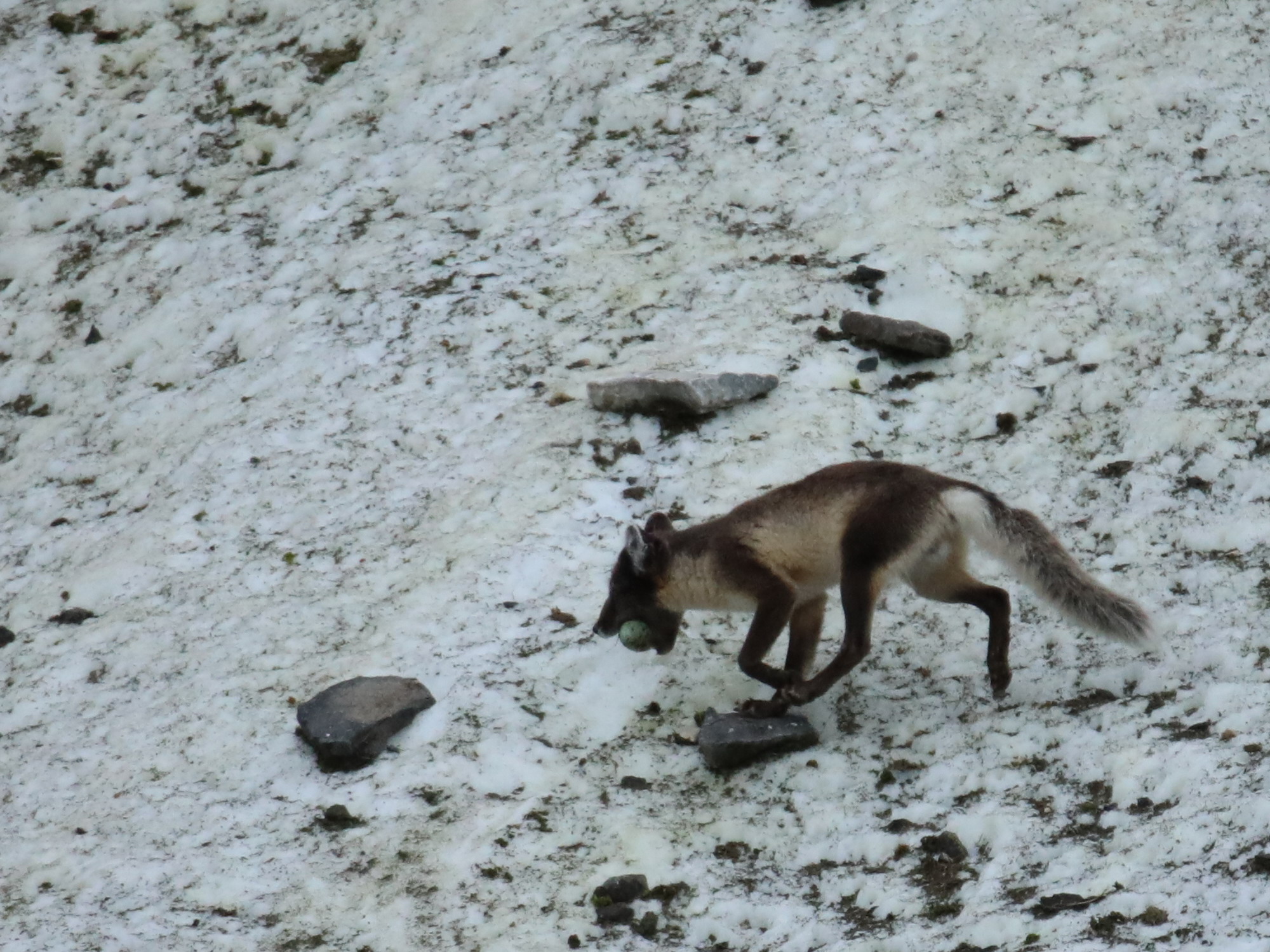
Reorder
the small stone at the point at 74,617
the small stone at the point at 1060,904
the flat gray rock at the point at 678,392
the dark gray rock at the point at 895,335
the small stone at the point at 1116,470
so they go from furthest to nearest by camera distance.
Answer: the dark gray rock at the point at 895,335 < the flat gray rock at the point at 678,392 < the small stone at the point at 74,617 < the small stone at the point at 1116,470 < the small stone at the point at 1060,904

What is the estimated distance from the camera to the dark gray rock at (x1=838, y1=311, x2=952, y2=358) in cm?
938

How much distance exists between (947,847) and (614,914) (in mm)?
1459

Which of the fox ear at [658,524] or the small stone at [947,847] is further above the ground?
the fox ear at [658,524]

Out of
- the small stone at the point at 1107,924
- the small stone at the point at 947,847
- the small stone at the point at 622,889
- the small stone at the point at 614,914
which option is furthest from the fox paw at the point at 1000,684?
the small stone at the point at 614,914

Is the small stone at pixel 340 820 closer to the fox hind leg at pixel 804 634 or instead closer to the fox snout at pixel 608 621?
the fox snout at pixel 608 621

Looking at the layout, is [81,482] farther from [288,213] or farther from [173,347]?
[288,213]

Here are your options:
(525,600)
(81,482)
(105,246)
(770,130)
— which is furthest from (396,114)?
(525,600)

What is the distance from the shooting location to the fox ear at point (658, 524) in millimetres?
7395

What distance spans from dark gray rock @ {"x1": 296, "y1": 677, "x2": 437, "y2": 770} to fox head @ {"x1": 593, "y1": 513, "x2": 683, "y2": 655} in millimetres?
1111

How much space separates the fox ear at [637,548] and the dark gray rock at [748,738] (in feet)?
3.09

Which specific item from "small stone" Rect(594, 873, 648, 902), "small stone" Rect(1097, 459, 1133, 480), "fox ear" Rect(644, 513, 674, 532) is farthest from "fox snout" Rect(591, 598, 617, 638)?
"small stone" Rect(1097, 459, 1133, 480)

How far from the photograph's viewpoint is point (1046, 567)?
6.38 m

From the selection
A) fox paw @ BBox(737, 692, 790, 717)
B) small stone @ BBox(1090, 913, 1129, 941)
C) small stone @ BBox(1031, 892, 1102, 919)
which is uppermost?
small stone @ BBox(1090, 913, 1129, 941)

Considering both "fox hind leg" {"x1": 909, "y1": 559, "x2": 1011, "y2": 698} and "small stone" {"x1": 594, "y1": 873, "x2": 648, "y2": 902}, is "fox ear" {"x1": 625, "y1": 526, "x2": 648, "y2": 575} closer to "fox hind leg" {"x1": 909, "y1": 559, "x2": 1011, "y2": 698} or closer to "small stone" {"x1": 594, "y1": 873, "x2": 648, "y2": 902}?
"fox hind leg" {"x1": 909, "y1": 559, "x2": 1011, "y2": 698}
